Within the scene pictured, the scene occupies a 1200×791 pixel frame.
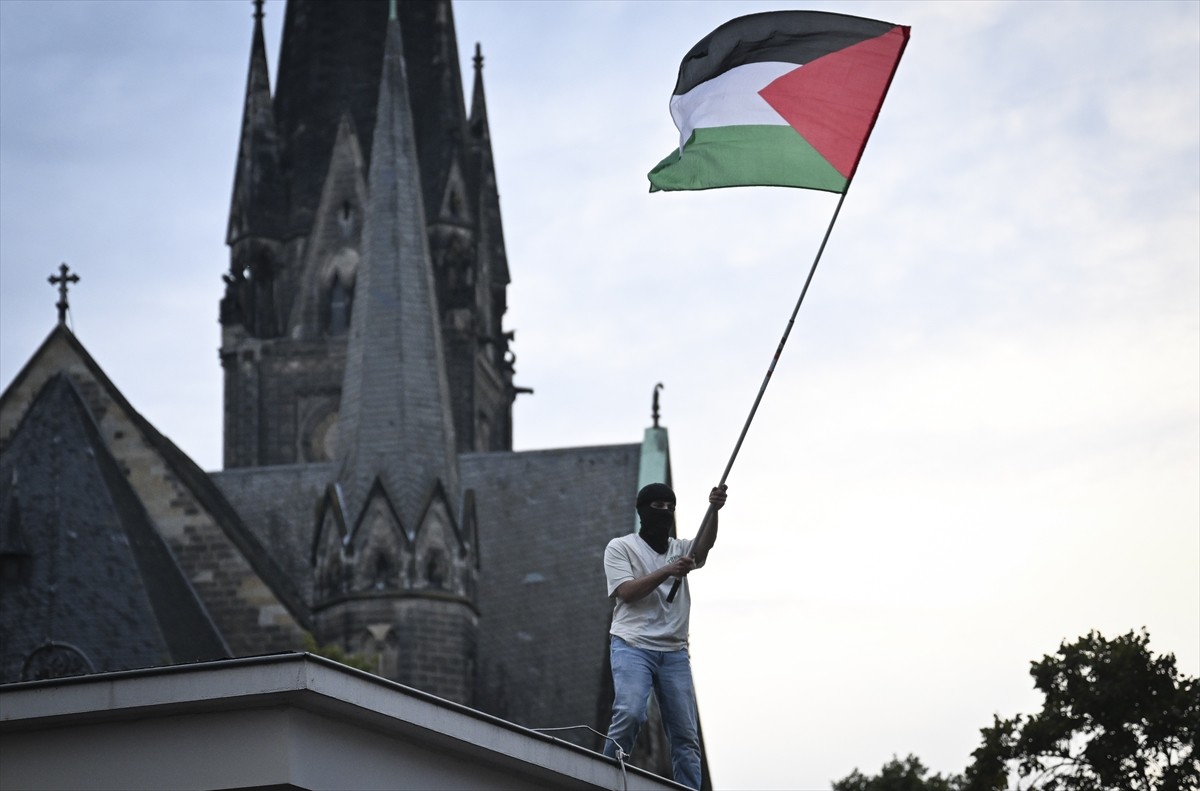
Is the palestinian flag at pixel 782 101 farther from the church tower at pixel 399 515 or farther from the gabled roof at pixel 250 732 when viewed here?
the church tower at pixel 399 515

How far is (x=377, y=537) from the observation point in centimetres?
3534

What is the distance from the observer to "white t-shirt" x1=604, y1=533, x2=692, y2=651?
1188cm

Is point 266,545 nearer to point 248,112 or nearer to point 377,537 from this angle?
point 377,537

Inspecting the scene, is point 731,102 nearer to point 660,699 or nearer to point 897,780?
→ point 660,699

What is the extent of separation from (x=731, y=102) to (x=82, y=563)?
19.1 metres

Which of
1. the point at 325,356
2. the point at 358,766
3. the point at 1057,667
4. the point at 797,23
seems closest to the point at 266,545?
the point at 325,356

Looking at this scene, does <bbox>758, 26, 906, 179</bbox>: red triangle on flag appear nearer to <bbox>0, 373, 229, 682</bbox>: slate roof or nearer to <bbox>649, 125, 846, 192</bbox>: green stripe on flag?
<bbox>649, 125, 846, 192</bbox>: green stripe on flag

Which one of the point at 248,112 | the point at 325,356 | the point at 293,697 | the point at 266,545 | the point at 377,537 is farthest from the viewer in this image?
the point at 248,112

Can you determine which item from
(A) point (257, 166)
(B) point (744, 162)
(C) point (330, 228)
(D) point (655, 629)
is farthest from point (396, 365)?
(D) point (655, 629)

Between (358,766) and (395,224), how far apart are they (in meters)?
27.8

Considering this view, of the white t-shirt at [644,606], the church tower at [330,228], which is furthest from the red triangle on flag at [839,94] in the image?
the church tower at [330,228]

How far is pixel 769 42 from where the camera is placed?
15.4 m

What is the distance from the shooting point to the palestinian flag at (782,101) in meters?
14.9

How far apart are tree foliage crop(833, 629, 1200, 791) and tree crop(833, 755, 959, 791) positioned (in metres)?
16.4
